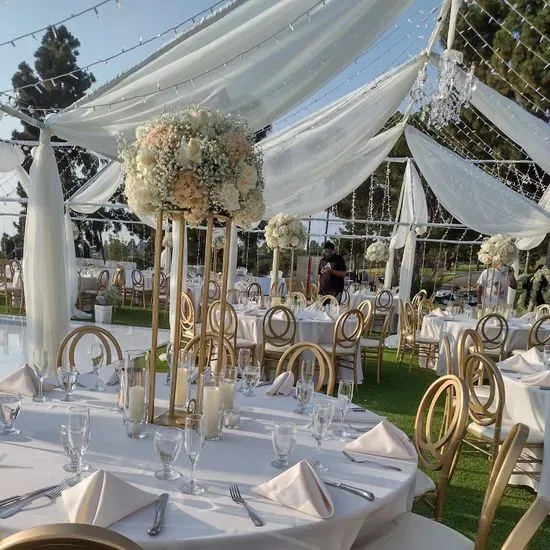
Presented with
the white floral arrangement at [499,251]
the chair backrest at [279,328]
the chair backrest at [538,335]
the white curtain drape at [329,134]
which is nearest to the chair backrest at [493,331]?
the chair backrest at [538,335]

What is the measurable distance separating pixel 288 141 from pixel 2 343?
5.10m

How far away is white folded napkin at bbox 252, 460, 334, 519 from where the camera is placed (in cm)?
166

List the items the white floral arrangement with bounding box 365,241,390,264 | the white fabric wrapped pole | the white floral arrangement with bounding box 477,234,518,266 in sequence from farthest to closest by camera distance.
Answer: the white floral arrangement with bounding box 365,241,390,264, the white floral arrangement with bounding box 477,234,518,266, the white fabric wrapped pole

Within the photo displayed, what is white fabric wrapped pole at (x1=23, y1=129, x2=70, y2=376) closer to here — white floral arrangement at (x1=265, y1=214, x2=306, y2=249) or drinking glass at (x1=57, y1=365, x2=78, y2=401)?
drinking glass at (x1=57, y1=365, x2=78, y2=401)

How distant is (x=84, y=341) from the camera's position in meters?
7.45

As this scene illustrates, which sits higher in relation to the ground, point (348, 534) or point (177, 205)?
point (177, 205)

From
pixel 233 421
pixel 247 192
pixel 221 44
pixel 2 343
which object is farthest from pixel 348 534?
pixel 2 343

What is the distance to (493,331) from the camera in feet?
23.3

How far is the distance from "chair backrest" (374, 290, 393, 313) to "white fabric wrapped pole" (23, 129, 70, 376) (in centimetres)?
685

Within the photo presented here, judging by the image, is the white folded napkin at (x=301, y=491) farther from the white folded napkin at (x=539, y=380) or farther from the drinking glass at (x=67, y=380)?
the white folded napkin at (x=539, y=380)

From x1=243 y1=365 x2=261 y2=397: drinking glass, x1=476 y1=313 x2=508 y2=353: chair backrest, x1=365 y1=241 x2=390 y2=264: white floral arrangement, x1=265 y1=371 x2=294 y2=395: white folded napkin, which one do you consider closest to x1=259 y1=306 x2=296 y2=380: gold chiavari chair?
x1=476 y1=313 x2=508 y2=353: chair backrest

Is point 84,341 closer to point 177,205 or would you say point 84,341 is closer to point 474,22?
point 177,205

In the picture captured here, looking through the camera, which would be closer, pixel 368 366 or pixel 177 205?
pixel 177 205

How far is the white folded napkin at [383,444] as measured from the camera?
2.20 metres
